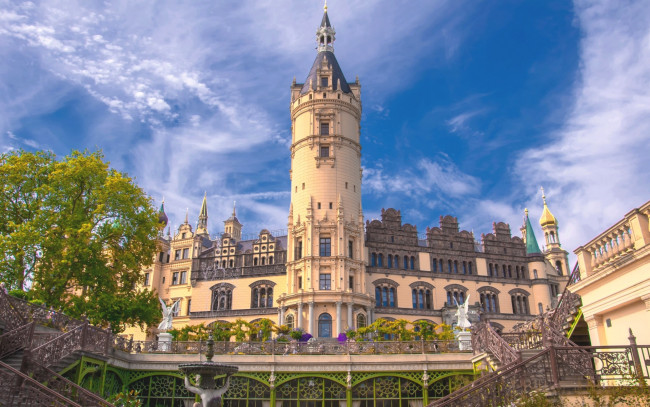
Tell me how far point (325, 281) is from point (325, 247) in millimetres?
3147

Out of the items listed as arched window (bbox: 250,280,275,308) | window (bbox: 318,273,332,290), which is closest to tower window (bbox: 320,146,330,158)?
window (bbox: 318,273,332,290)

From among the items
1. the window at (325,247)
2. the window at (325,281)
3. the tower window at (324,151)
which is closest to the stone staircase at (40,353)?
the window at (325,281)

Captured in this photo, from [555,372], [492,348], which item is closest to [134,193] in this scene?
[492,348]

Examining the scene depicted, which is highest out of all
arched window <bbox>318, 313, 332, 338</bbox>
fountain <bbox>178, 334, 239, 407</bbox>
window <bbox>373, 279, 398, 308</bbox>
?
window <bbox>373, 279, 398, 308</bbox>

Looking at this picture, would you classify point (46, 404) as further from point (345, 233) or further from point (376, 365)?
point (345, 233)

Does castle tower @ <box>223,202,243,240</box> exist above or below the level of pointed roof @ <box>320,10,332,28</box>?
below

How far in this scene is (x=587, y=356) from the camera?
42.2 feet

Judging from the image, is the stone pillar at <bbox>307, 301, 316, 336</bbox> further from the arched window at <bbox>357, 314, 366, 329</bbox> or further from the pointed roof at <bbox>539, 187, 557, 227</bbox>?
the pointed roof at <bbox>539, 187, 557, 227</bbox>

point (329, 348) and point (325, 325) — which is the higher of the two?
point (325, 325)

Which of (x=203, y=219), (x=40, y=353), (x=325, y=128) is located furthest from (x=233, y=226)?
(x=40, y=353)

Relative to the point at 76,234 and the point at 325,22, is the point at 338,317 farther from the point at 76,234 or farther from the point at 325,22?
the point at 325,22

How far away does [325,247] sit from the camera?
1838 inches

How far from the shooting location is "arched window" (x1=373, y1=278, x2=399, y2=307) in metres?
48.7

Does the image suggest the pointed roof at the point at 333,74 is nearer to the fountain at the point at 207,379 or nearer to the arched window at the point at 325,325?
the arched window at the point at 325,325
